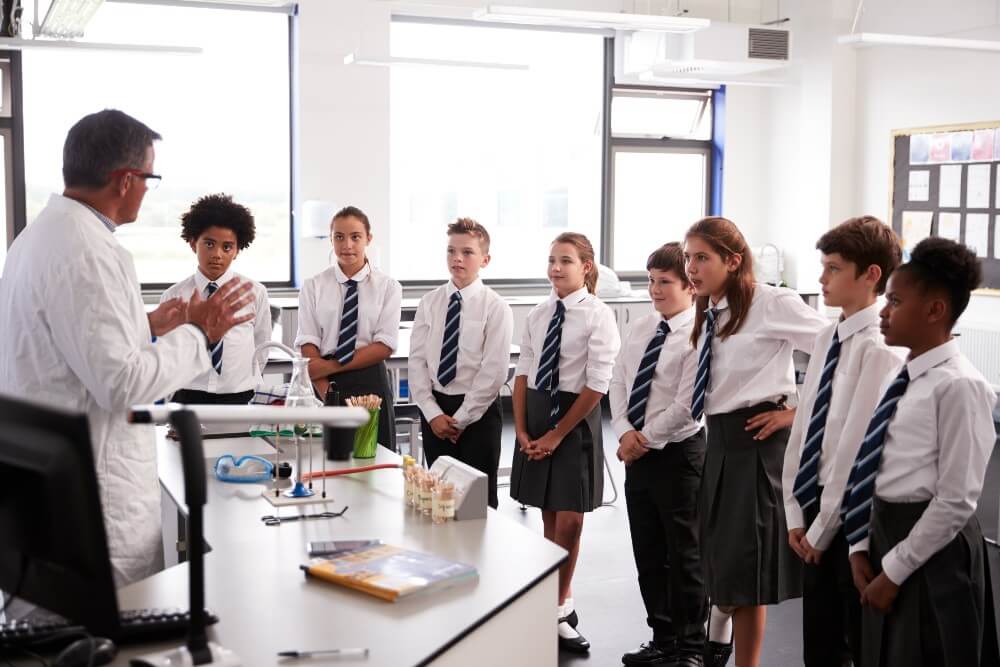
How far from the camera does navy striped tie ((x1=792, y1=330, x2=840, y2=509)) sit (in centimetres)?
259

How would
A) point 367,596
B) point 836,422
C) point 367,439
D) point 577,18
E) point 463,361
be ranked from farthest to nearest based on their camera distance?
1. point 577,18
2. point 463,361
3. point 367,439
4. point 836,422
5. point 367,596

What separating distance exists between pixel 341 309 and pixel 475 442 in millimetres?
845

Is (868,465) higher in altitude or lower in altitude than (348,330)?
lower

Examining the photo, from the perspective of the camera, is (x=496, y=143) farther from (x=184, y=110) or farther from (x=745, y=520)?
(x=745, y=520)

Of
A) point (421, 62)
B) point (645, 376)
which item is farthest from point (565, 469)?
point (421, 62)

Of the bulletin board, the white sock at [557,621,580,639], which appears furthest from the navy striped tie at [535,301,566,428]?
the bulletin board

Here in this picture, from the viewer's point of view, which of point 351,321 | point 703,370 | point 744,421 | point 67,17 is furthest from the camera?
point 67,17

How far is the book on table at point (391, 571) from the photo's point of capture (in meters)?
1.97

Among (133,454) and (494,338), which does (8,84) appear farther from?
(133,454)

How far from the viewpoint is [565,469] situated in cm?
365

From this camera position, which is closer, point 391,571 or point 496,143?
point 391,571

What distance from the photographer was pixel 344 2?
7570 mm

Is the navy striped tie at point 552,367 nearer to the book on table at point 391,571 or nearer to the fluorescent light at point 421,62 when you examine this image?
the book on table at point 391,571

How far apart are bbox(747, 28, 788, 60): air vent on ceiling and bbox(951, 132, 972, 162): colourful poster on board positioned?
1.44 meters
